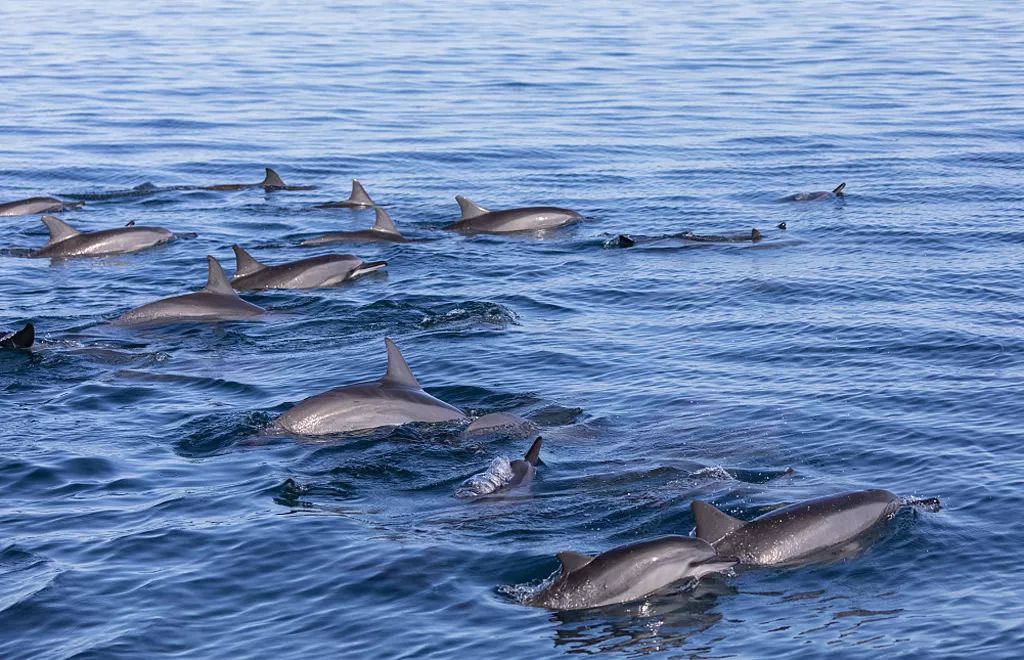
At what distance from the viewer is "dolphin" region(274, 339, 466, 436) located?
14.6m

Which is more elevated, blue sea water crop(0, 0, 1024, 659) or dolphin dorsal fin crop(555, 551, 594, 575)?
dolphin dorsal fin crop(555, 551, 594, 575)

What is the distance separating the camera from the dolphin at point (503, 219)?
25.5 meters

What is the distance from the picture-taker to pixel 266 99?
44.3 m

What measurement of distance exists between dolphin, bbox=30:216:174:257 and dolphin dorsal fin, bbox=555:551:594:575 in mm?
15602

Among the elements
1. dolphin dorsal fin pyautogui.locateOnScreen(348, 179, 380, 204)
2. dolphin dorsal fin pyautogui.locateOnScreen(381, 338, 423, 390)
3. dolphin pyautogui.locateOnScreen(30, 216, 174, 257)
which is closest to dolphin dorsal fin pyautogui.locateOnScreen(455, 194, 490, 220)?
dolphin dorsal fin pyautogui.locateOnScreen(348, 179, 380, 204)

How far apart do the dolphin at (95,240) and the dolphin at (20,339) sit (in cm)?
687

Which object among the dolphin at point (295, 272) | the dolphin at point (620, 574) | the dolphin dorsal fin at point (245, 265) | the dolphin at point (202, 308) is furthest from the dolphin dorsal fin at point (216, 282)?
the dolphin at point (620, 574)

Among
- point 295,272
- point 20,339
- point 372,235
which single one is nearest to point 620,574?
point 20,339

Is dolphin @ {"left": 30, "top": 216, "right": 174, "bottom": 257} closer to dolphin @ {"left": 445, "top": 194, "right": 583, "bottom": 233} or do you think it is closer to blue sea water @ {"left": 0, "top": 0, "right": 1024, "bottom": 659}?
blue sea water @ {"left": 0, "top": 0, "right": 1024, "bottom": 659}

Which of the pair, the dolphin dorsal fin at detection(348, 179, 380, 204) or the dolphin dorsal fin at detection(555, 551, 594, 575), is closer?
the dolphin dorsal fin at detection(555, 551, 594, 575)

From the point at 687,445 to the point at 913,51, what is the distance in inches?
1668

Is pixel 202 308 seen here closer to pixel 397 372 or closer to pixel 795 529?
pixel 397 372

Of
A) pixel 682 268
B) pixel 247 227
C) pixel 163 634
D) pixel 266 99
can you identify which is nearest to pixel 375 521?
pixel 163 634

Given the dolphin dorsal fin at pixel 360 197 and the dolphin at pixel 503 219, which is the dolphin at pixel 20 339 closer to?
the dolphin at pixel 503 219
